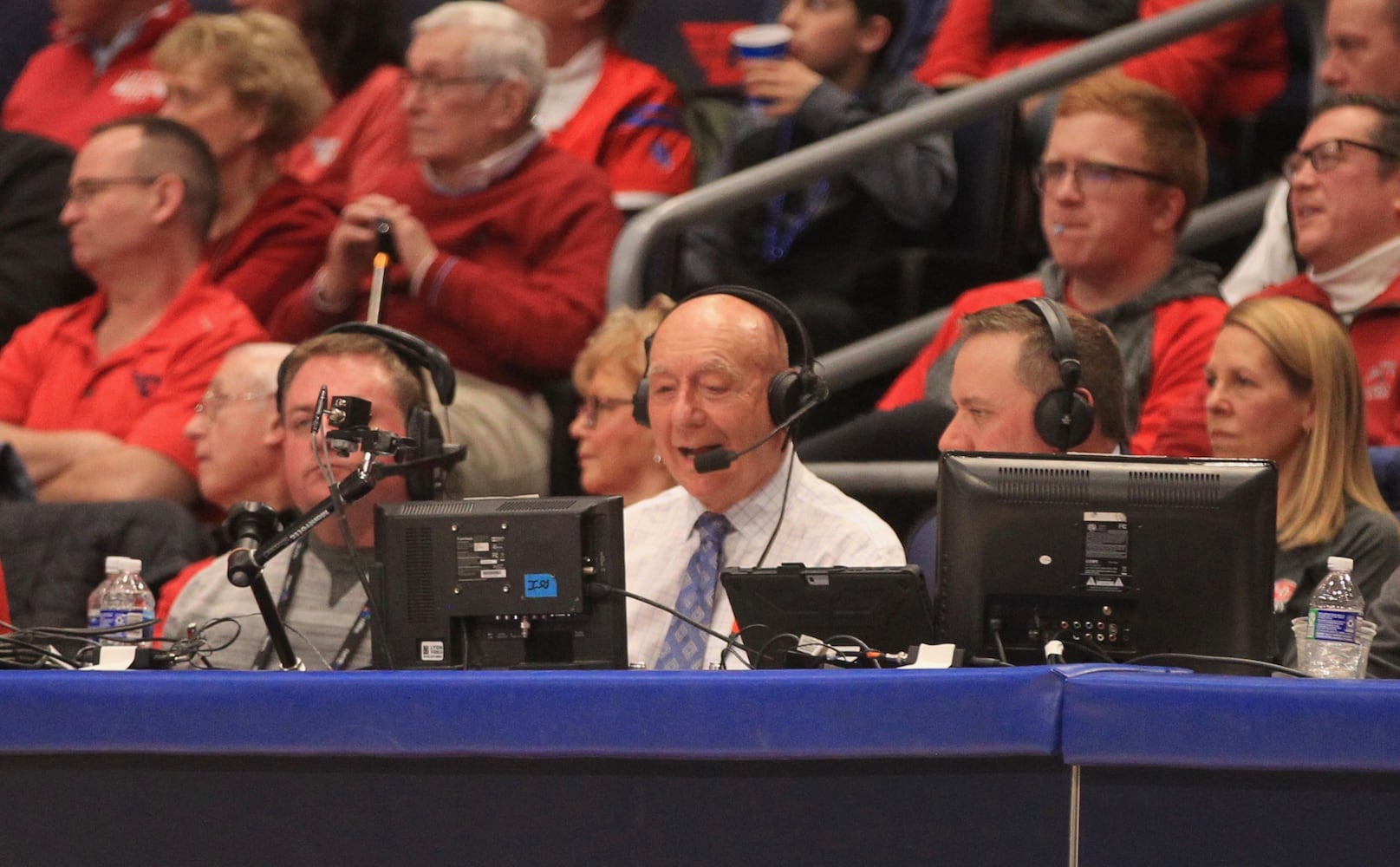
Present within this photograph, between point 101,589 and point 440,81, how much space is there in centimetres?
152

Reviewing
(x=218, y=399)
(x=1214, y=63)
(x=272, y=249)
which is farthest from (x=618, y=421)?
(x=1214, y=63)

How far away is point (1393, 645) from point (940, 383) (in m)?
1.40

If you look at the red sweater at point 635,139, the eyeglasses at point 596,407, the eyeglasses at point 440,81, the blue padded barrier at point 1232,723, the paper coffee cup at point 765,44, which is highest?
the paper coffee cup at point 765,44

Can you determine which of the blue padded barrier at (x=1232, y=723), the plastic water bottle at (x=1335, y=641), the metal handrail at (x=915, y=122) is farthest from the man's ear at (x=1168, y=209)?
the blue padded barrier at (x=1232, y=723)

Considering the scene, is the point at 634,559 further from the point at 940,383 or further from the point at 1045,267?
the point at 1045,267

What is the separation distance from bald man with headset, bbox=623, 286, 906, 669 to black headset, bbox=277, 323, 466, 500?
299 millimetres

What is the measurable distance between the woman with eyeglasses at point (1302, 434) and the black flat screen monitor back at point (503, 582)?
3.88ft

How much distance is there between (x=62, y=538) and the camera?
11.0 feet

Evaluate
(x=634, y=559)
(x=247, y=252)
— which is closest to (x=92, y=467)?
(x=247, y=252)

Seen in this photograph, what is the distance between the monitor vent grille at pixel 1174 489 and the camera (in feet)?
6.64

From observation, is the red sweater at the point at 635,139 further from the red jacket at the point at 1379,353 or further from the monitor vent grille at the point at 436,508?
the monitor vent grille at the point at 436,508

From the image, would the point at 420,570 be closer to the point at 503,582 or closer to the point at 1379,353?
the point at 503,582

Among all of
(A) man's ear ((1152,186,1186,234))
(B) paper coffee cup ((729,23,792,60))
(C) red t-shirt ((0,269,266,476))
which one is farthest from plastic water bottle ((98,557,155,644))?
(A) man's ear ((1152,186,1186,234))

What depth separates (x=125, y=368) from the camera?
399 cm
